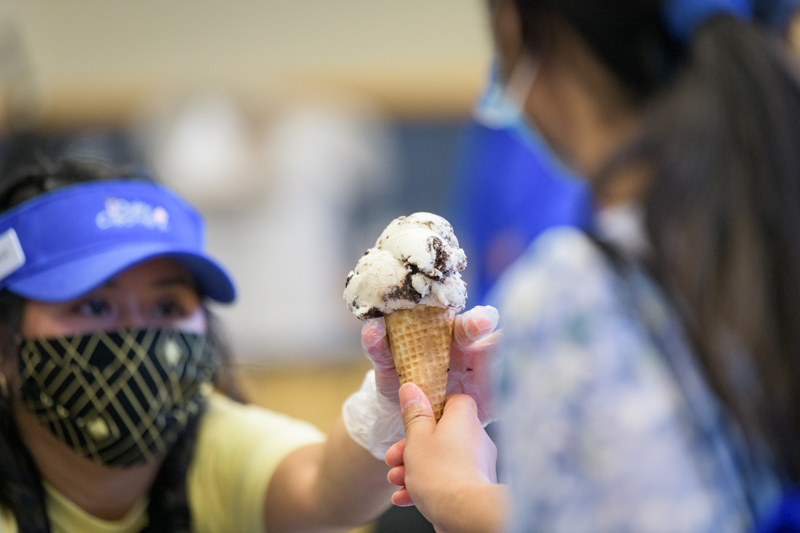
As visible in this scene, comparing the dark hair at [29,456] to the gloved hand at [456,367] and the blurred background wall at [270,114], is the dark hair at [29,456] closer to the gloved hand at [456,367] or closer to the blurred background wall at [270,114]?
the gloved hand at [456,367]

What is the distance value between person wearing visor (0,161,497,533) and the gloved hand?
5 centimetres

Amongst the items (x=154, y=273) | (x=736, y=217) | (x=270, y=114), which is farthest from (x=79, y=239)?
(x=270, y=114)

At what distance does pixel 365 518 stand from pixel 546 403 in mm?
738

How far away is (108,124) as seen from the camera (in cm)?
425

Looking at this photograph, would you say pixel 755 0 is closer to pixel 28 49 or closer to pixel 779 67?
pixel 779 67

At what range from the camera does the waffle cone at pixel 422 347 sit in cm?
98

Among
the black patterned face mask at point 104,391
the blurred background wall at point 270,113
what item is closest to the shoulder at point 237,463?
the black patterned face mask at point 104,391

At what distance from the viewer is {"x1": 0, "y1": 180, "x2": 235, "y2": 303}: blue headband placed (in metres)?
1.29

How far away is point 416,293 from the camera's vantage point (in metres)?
0.96

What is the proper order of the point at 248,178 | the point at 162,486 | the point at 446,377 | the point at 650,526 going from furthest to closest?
the point at 248,178, the point at 162,486, the point at 446,377, the point at 650,526

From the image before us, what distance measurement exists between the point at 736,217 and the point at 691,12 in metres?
0.21

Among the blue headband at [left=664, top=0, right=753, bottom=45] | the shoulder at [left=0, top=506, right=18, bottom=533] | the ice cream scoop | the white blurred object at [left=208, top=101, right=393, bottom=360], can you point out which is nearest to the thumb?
the ice cream scoop

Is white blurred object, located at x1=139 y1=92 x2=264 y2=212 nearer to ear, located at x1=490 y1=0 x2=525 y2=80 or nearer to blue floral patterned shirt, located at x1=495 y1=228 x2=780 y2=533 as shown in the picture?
ear, located at x1=490 y1=0 x2=525 y2=80

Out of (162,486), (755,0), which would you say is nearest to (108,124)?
(162,486)
